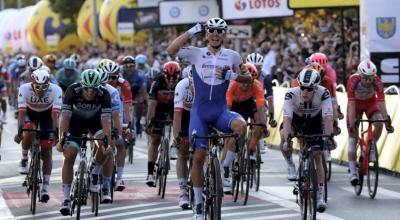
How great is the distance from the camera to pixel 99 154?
1502 centimetres

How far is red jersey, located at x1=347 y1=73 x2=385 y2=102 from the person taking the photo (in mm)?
16500

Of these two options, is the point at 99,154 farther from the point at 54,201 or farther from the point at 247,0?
the point at 247,0

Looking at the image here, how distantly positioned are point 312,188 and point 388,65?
1216 cm

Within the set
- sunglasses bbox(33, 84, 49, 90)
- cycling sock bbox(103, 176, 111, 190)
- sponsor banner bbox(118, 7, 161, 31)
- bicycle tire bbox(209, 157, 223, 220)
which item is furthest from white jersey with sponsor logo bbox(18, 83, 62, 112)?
sponsor banner bbox(118, 7, 161, 31)

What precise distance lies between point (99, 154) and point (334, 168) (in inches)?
272

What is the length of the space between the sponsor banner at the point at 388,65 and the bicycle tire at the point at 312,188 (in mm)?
11681

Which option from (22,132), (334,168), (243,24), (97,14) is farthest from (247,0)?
(97,14)

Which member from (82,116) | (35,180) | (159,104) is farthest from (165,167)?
(82,116)

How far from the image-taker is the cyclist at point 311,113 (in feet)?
45.1

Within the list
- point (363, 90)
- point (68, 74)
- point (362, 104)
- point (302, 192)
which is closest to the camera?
point (302, 192)

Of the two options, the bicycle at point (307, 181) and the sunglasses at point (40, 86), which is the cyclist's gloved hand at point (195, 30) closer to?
the bicycle at point (307, 181)

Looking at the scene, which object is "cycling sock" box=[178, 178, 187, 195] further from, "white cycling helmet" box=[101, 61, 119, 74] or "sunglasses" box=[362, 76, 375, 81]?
"sunglasses" box=[362, 76, 375, 81]

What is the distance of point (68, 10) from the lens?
247 feet

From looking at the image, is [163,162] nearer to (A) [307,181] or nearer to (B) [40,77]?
(B) [40,77]
